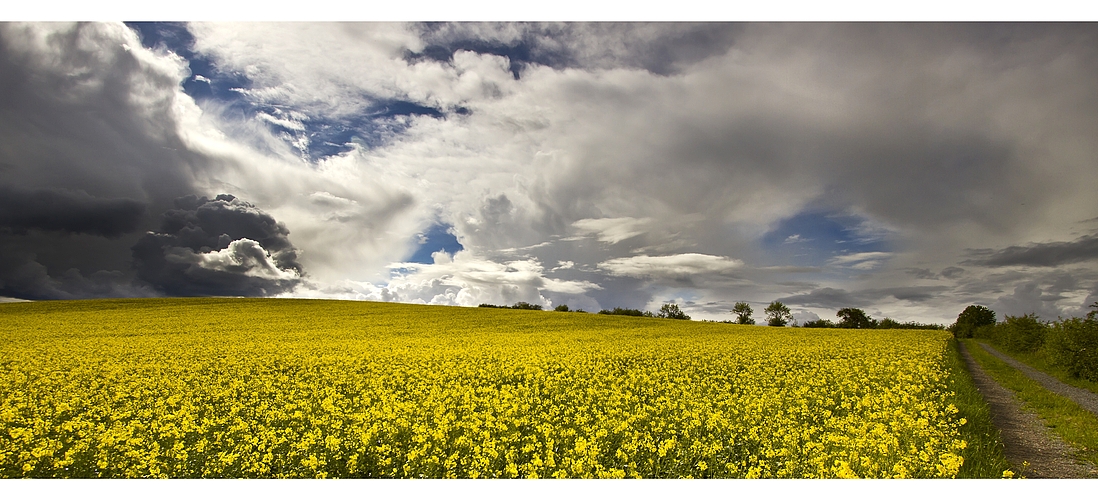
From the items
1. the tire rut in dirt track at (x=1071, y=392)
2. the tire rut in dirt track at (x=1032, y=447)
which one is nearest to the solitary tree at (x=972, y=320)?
the tire rut in dirt track at (x=1071, y=392)

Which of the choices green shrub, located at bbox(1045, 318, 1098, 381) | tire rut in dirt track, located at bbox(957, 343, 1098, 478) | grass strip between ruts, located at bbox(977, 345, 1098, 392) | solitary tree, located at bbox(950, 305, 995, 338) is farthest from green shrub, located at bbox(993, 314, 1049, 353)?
solitary tree, located at bbox(950, 305, 995, 338)

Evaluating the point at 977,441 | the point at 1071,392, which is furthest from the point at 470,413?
A: the point at 1071,392

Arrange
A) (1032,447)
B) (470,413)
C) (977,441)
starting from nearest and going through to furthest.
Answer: (977,441)
(470,413)
(1032,447)

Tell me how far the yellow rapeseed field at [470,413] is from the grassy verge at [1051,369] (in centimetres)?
562

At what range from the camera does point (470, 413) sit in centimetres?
802

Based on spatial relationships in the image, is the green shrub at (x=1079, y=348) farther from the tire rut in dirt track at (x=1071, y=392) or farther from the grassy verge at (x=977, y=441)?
the grassy verge at (x=977, y=441)

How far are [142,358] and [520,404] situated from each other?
14184 mm

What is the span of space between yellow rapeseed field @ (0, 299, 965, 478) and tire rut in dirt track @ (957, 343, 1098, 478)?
0.99 meters

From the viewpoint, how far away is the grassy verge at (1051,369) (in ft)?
56.7

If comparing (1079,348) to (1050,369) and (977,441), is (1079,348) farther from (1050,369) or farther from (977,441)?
(977,441)

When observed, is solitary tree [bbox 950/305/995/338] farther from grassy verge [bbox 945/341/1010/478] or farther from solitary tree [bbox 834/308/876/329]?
grassy verge [bbox 945/341/1010/478]

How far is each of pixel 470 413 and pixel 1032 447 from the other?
9.77 m

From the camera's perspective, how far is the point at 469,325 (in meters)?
31.7
